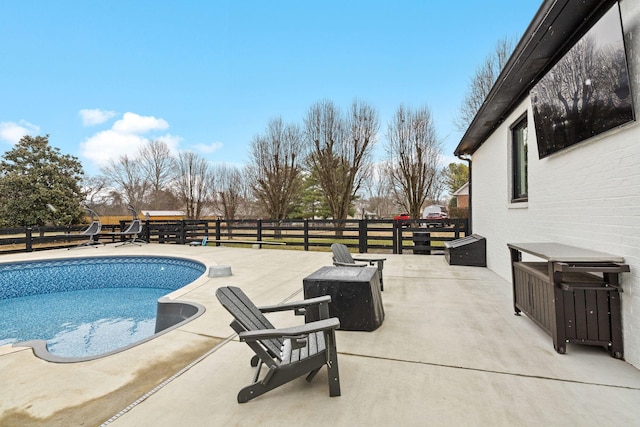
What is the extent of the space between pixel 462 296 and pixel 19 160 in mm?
21253

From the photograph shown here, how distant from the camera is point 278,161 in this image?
657 inches

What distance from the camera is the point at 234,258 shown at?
808 centimetres

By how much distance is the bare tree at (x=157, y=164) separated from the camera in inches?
923

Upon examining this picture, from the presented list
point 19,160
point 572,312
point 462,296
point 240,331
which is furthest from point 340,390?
point 19,160

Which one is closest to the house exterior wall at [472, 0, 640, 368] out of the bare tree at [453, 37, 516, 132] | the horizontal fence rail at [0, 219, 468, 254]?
the horizontal fence rail at [0, 219, 468, 254]

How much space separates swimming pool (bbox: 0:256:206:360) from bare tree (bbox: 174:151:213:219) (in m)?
13.5

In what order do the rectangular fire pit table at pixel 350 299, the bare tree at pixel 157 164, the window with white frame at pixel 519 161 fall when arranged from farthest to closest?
1. the bare tree at pixel 157 164
2. the window with white frame at pixel 519 161
3. the rectangular fire pit table at pixel 350 299

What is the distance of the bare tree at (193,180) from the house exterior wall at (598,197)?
812 inches

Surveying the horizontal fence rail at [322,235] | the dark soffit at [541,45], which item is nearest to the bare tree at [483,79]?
the horizontal fence rail at [322,235]

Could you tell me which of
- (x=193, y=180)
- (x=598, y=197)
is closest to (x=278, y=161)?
(x=193, y=180)

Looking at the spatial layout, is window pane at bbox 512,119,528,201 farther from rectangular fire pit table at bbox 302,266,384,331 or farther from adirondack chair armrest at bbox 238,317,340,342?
adirondack chair armrest at bbox 238,317,340,342

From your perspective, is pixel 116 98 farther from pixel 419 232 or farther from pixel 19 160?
pixel 419 232

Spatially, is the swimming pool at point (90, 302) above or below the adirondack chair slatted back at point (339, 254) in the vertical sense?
below

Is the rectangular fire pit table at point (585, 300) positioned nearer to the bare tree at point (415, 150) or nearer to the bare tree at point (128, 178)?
the bare tree at point (415, 150)
